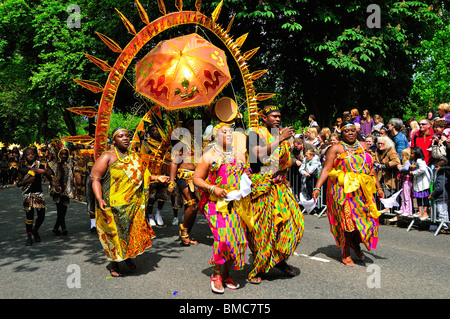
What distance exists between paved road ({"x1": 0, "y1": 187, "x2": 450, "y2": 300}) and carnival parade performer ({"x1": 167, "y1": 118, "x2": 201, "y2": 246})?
1.38 feet

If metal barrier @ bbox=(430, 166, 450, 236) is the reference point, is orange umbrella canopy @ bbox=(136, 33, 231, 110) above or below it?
above

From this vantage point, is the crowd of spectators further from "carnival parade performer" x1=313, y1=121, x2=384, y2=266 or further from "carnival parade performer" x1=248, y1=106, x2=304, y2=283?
"carnival parade performer" x1=248, y1=106, x2=304, y2=283

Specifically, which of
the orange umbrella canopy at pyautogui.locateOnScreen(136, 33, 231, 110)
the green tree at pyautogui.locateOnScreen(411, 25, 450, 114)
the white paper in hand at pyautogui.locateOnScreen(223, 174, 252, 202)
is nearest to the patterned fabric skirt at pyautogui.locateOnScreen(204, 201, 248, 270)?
the white paper in hand at pyautogui.locateOnScreen(223, 174, 252, 202)

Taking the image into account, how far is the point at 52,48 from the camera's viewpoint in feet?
65.9

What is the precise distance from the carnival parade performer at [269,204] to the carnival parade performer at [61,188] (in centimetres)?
444

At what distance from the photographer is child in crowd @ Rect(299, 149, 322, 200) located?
10000mm

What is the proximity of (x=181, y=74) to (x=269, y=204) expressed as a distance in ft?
10.3

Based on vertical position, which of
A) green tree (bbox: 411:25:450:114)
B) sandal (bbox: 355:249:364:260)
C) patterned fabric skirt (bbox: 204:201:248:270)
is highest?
green tree (bbox: 411:25:450:114)

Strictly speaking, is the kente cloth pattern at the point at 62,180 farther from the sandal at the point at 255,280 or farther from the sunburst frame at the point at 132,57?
the sandal at the point at 255,280

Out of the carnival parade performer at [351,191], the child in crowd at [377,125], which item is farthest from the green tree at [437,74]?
the carnival parade performer at [351,191]

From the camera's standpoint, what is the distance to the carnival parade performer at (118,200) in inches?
198

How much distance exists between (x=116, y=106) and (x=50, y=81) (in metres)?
3.12

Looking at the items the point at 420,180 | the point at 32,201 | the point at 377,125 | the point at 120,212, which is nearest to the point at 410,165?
the point at 420,180
